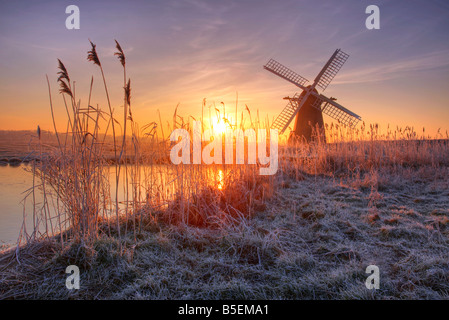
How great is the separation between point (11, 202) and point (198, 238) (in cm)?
641

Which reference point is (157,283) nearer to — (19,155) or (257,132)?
(257,132)

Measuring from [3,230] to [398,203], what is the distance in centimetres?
715

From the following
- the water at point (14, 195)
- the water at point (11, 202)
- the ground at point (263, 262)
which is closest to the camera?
the ground at point (263, 262)

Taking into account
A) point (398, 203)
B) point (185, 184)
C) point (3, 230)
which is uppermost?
point (185, 184)

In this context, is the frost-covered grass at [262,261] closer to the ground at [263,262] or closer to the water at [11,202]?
the ground at [263,262]

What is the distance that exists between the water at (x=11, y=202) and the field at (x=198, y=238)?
2.45 feet

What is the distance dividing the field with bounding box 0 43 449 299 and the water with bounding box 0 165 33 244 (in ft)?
2.45

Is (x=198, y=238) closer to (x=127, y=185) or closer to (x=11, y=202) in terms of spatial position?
(x=127, y=185)

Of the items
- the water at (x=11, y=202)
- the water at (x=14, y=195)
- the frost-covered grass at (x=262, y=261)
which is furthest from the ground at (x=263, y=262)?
the water at (x=11, y=202)

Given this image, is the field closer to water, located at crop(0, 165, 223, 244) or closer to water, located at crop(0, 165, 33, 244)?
water, located at crop(0, 165, 223, 244)

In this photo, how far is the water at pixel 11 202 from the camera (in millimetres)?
4934

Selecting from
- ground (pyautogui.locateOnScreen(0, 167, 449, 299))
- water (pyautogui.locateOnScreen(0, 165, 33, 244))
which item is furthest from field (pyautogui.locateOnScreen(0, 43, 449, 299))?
water (pyautogui.locateOnScreen(0, 165, 33, 244))

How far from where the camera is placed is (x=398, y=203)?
5301 millimetres
